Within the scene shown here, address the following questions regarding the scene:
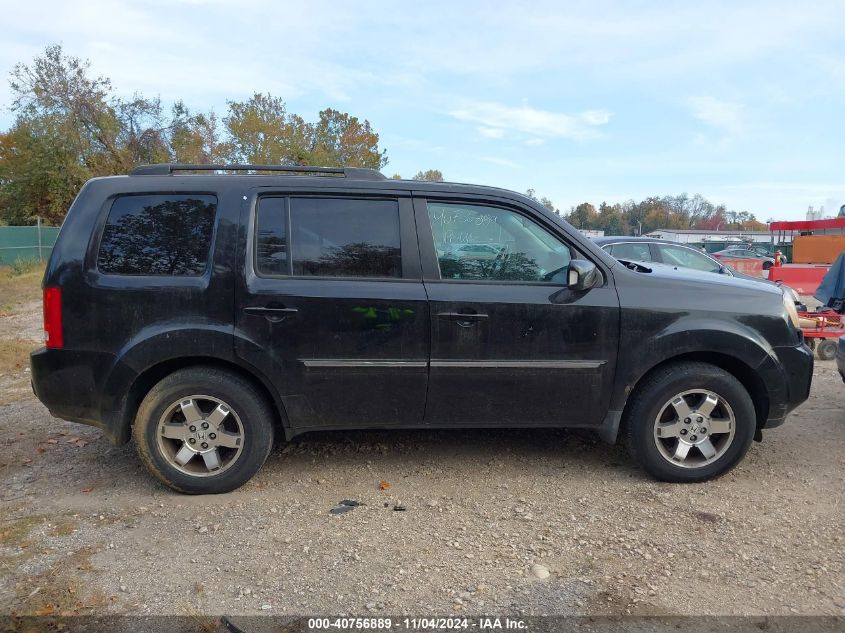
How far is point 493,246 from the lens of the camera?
4.04 meters

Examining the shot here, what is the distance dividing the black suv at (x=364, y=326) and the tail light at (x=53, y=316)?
0.01 m

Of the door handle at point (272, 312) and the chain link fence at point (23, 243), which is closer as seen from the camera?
the door handle at point (272, 312)

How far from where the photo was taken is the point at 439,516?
Answer: 370 centimetres

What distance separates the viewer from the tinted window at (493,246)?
13.1ft

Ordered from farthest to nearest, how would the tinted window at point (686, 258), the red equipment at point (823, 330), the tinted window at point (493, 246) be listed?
the tinted window at point (686, 258)
the red equipment at point (823, 330)
the tinted window at point (493, 246)

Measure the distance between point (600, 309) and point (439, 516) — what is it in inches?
62.7

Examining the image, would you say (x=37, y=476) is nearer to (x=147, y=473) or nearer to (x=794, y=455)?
(x=147, y=473)

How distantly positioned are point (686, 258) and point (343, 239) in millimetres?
7239

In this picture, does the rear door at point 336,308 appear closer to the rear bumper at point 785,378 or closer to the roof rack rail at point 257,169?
the roof rack rail at point 257,169

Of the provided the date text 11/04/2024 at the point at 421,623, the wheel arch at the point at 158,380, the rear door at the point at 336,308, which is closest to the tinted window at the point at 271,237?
the rear door at the point at 336,308

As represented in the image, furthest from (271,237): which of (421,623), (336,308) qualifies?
(421,623)

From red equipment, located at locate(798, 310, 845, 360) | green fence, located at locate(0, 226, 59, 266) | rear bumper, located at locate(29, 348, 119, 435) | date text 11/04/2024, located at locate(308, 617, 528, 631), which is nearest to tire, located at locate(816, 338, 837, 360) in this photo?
red equipment, located at locate(798, 310, 845, 360)

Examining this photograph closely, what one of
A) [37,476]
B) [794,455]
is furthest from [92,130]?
[794,455]

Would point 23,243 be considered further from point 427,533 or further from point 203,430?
point 427,533
